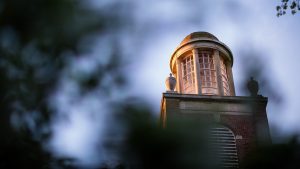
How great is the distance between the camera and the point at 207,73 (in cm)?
2164

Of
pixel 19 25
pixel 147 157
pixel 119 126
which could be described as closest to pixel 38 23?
pixel 19 25

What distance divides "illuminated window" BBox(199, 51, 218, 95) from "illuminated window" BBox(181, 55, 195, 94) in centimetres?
36

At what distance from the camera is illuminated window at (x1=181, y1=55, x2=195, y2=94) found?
2131 centimetres

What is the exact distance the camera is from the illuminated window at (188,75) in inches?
839

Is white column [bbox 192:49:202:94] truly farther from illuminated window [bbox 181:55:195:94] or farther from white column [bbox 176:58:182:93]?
white column [bbox 176:58:182:93]

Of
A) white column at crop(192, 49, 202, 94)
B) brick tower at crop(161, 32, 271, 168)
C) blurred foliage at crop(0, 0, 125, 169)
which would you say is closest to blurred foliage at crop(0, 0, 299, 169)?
blurred foliage at crop(0, 0, 125, 169)

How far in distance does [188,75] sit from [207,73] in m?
0.75

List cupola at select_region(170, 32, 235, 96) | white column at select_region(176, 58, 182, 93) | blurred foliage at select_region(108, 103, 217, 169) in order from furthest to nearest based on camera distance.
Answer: white column at select_region(176, 58, 182, 93), cupola at select_region(170, 32, 235, 96), blurred foliage at select_region(108, 103, 217, 169)

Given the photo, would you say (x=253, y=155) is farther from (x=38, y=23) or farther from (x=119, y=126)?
(x=38, y=23)

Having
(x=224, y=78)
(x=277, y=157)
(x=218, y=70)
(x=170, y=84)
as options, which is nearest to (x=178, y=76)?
(x=218, y=70)

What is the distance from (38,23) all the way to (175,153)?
1.48 metres

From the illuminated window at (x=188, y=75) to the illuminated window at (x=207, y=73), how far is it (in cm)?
36

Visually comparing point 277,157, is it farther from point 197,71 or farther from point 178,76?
point 178,76

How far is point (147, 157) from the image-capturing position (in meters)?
→ 4.16
